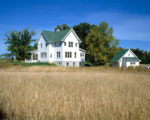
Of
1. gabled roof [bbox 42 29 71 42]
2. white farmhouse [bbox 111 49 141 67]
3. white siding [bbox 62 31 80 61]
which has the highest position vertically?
gabled roof [bbox 42 29 71 42]

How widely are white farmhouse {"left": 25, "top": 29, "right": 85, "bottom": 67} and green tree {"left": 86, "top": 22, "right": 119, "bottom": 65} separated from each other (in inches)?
148

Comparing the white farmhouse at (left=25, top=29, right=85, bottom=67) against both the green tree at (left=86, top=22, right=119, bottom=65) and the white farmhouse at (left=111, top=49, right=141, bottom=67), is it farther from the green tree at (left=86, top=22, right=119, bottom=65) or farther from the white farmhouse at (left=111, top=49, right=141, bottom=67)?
the white farmhouse at (left=111, top=49, right=141, bottom=67)

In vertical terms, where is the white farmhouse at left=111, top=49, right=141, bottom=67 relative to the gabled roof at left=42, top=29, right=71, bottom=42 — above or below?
below

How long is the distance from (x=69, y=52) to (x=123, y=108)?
38.8 m

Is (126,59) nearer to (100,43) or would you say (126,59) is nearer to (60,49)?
(100,43)

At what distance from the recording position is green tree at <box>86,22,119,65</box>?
144 feet

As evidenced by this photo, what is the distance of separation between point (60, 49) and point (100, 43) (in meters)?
11.5

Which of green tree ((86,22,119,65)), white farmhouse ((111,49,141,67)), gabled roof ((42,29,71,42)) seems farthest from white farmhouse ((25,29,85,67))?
white farmhouse ((111,49,141,67))

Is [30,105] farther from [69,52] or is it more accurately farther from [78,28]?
[78,28]

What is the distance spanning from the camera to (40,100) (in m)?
5.58

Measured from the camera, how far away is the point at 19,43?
37.9 meters

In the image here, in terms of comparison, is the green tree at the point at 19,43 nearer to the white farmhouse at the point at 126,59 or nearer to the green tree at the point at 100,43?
the green tree at the point at 100,43

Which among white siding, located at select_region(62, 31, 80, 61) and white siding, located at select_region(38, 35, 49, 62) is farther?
white siding, located at select_region(38, 35, 49, 62)

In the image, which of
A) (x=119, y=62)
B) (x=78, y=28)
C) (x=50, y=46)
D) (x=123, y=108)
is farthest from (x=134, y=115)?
(x=78, y=28)
